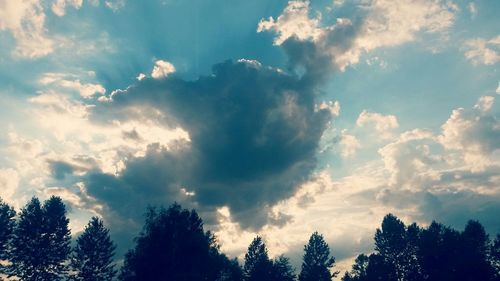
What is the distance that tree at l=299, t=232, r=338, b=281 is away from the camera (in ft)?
208

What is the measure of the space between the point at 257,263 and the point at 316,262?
11541mm

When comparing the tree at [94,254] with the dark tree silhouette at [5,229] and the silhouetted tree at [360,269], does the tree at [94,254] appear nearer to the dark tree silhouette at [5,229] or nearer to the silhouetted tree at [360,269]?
the dark tree silhouette at [5,229]

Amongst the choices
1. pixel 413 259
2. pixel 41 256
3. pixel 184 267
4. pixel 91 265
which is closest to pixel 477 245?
pixel 413 259

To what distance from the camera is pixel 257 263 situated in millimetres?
63938

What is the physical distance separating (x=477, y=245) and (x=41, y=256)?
2930 inches

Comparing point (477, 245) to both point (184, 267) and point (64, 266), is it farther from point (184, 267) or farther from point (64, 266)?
point (64, 266)

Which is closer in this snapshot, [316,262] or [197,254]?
[197,254]

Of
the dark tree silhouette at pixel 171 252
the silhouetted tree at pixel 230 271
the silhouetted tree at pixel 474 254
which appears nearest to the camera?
the dark tree silhouette at pixel 171 252

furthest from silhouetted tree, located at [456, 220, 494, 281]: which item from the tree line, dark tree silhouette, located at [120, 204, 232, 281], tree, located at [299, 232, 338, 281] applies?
dark tree silhouette, located at [120, 204, 232, 281]

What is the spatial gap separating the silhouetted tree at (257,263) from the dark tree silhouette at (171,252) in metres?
18.5

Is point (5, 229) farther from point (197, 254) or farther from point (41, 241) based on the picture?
point (197, 254)

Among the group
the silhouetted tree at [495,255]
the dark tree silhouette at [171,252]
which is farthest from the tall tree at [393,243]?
the dark tree silhouette at [171,252]

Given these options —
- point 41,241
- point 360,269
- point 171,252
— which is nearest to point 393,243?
point 360,269

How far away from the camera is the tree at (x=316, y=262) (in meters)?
63.5
